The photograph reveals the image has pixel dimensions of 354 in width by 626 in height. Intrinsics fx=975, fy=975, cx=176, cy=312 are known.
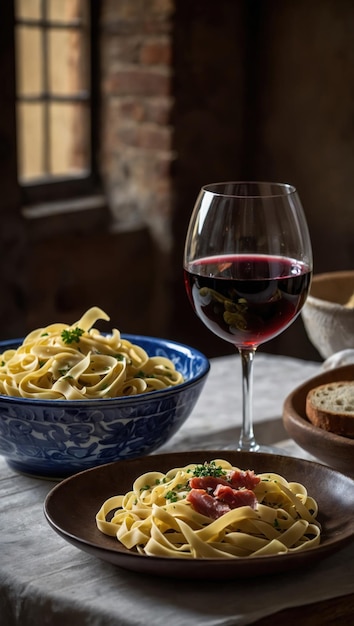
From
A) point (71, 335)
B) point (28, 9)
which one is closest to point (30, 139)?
point (28, 9)

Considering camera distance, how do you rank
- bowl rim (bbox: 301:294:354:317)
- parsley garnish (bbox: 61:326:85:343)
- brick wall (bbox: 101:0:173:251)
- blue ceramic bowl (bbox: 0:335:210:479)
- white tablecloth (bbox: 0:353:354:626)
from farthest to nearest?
brick wall (bbox: 101:0:173:251) → bowl rim (bbox: 301:294:354:317) → parsley garnish (bbox: 61:326:85:343) → blue ceramic bowl (bbox: 0:335:210:479) → white tablecloth (bbox: 0:353:354:626)

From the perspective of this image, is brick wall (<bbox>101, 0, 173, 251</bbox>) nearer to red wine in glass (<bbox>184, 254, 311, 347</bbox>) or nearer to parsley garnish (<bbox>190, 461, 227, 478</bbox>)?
red wine in glass (<bbox>184, 254, 311, 347</bbox>)

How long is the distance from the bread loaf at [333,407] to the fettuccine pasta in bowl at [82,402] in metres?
0.15

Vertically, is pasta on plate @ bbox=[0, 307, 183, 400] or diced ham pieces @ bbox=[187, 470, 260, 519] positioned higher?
pasta on plate @ bbox=[0, 307, 183, 400]

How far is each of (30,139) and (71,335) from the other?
2.39 meters

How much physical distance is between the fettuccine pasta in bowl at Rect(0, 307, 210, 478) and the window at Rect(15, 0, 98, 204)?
7.29 ft

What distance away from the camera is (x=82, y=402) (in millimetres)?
1142

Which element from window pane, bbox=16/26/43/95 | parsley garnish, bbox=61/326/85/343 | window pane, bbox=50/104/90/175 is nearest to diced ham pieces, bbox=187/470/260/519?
parsley garnish, bbox=61/326/85/343

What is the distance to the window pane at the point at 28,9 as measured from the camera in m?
3.39

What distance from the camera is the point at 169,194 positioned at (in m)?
3.61

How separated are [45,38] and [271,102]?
2.93 ft

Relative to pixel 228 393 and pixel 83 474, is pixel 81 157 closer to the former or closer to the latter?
pixel 228 393

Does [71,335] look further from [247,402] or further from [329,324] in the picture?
[329,324]

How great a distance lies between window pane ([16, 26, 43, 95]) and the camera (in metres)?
3.41
